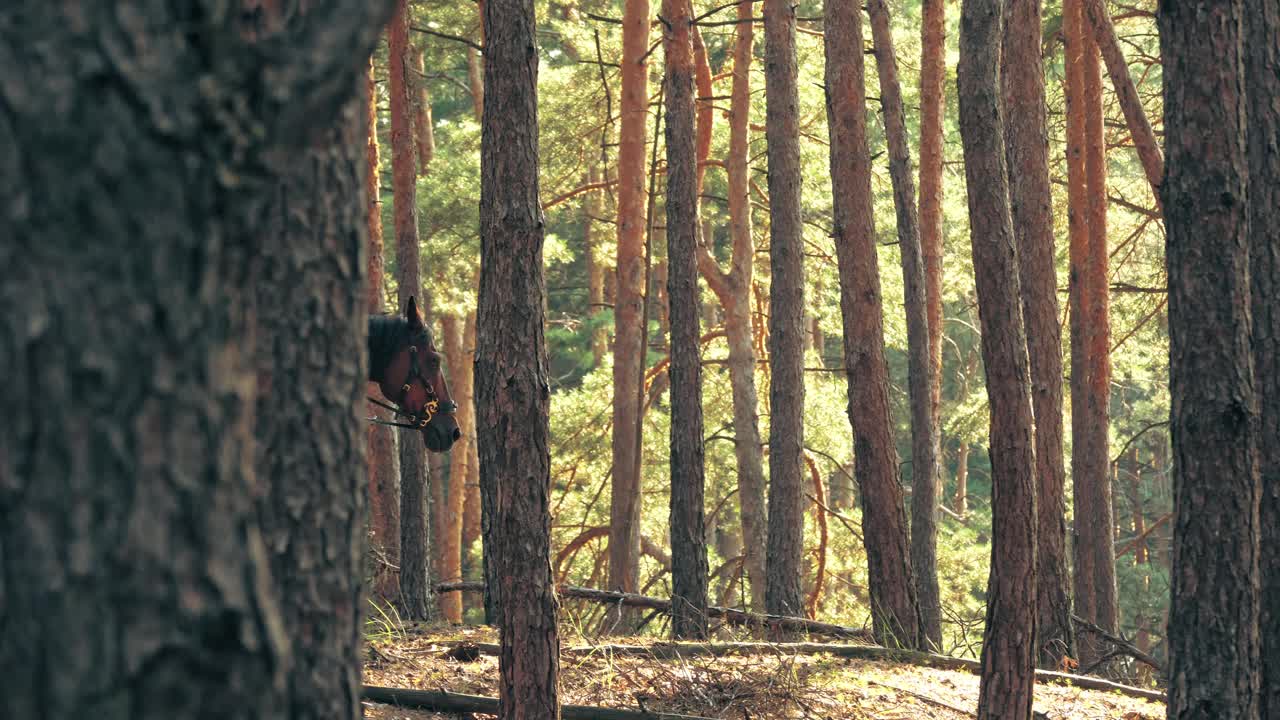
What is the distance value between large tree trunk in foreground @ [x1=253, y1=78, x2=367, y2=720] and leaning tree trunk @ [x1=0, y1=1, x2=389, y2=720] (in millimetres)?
180

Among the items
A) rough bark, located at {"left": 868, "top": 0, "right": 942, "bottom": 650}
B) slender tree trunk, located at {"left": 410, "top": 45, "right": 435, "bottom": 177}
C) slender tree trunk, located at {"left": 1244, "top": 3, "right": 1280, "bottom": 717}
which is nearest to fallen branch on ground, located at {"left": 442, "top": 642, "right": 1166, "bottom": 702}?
slender tree trunk, located at {"left": 1244, "top": 3, "right": 1280, "bottom": 717}

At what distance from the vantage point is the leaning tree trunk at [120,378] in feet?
4.69

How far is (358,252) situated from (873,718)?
20.1 ft

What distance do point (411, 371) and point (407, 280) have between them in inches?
160

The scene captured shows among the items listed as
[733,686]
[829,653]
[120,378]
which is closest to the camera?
[120,378]

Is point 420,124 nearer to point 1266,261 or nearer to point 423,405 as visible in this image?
point 423,405

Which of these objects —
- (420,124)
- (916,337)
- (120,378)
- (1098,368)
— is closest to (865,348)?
(916,337)

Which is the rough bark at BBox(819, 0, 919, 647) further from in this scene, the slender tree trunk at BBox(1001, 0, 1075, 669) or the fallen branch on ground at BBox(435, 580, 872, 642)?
the slender tree trunk at BBox(1001, 0, 1075, 669)

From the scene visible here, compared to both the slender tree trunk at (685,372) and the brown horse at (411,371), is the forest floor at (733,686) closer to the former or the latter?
the brown horse at (411,371)

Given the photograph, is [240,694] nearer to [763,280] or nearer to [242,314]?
[242,314]

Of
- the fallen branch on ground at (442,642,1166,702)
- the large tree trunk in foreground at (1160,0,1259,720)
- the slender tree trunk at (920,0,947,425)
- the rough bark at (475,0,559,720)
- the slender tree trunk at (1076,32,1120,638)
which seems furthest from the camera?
the slender tree trunk at (920,0,947,425)

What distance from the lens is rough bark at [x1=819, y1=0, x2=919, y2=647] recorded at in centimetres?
1024

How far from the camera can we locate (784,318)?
13.0m

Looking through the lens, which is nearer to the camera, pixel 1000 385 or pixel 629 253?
pixel 1000 385
